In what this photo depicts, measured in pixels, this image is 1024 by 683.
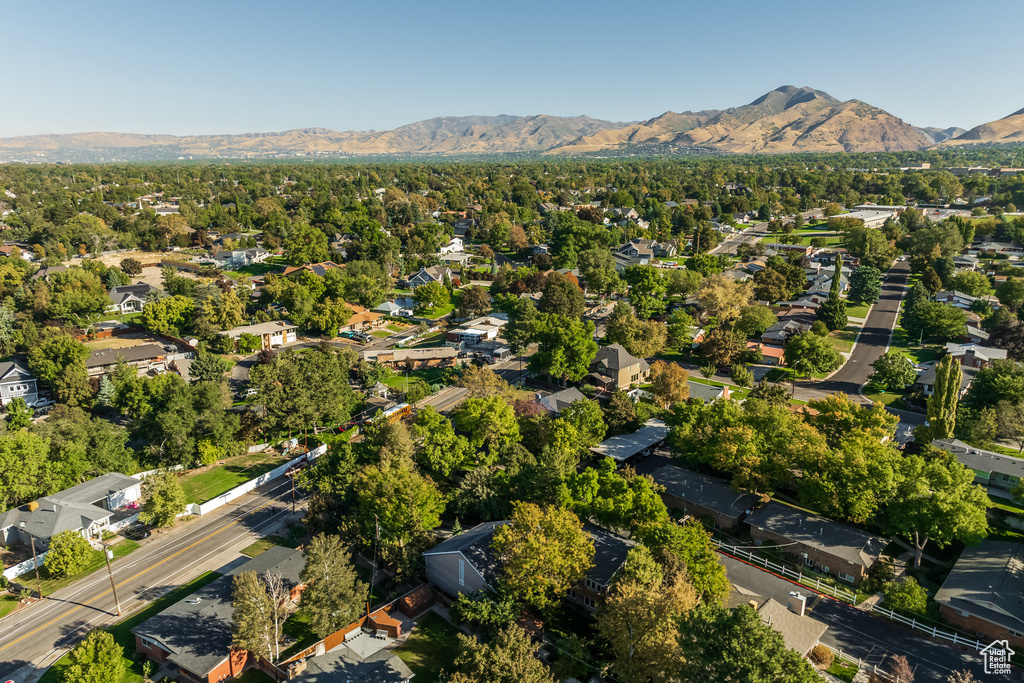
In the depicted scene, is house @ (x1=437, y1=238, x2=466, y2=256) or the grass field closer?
the grass field

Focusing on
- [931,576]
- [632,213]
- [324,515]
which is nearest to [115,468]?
[324,515]

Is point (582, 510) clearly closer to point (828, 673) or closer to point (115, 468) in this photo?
point (828, 673)

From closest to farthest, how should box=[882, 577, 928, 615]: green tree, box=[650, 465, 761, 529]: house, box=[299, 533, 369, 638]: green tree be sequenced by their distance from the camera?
box=[299, 533, 369, 638]: green tree → box=[882, 577, 928, 615]: green tree → box=[650, 465, 761, 529]: house

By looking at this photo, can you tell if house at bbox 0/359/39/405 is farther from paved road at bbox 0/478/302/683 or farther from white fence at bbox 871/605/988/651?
white fence at bbox 871/605/988/651

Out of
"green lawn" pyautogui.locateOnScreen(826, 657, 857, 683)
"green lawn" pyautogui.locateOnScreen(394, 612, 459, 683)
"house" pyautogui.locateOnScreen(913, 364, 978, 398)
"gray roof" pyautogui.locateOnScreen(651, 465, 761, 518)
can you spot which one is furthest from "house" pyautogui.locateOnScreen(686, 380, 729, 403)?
"green lawn" pyautogui.locateOnScreen(394, 612, 459, 683)

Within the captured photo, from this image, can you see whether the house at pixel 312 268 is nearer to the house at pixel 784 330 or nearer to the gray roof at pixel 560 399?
the gray roof at pixel 560 399
